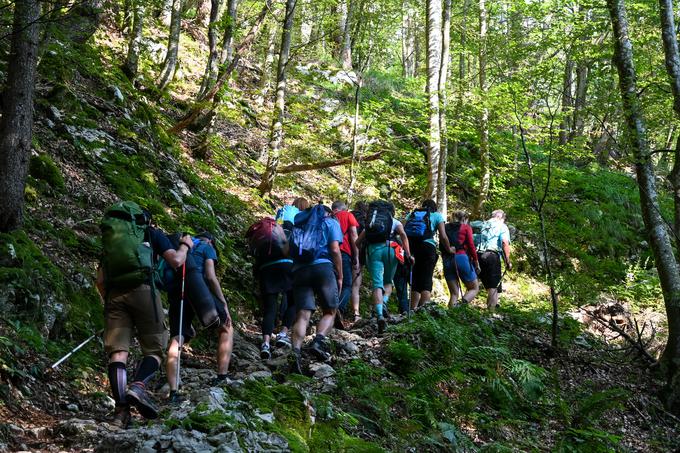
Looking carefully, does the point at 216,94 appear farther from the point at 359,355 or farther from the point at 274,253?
the point at 359,355

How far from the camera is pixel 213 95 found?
13312 millimetres

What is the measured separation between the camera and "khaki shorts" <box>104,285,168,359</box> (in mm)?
4953

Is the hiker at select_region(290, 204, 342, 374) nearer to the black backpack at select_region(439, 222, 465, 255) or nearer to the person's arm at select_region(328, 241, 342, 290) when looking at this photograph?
the person's arm at select_region(328, 241, 342, 290)

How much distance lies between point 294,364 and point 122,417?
185 cm

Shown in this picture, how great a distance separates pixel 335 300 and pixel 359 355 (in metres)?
1.06

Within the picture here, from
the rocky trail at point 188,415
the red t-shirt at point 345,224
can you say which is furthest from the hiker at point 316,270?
the red t-shirt at point 345,224

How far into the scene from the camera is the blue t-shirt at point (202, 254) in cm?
584

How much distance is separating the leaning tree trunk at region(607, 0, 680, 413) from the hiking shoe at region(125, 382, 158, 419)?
7.72 metres

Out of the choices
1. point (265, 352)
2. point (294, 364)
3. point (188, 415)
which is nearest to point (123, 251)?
point (188, 415)

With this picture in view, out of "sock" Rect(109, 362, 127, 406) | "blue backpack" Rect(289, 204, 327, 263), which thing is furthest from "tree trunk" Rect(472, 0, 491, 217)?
"sock" Rect(109, 362, 127, 406)

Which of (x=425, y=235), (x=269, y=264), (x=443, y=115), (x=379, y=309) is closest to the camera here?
(x=269, y=264)

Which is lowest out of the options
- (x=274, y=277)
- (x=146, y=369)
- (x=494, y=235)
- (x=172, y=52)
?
(x=146, y=369)

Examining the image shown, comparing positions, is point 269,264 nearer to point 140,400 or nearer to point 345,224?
point 345,224

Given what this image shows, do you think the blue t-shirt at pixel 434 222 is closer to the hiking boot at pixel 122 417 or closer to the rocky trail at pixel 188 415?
the rocky trail at pixel 188 415
